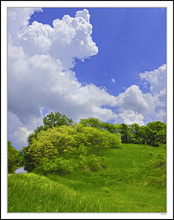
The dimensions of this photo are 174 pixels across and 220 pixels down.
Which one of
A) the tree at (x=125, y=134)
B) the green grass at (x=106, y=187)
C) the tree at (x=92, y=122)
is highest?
the tree at (x=92, y=122)

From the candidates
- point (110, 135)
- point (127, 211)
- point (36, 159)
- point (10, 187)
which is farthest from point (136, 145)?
point (10, 187)

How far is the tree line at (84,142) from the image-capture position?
8.59 metres

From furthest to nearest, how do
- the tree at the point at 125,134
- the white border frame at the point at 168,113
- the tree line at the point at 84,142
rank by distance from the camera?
the tree at the point at 125,134 → the tree line at the point at 84,142 → the white border frame at the point at 168,113

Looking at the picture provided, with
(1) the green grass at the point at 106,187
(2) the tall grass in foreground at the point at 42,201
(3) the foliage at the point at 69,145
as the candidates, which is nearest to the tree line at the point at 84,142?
(3) the foliage at the point at 69,145

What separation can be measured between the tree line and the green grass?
535 millimetres

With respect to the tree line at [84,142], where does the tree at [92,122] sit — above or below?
above

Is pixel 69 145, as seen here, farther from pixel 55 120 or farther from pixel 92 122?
pixel 55 120

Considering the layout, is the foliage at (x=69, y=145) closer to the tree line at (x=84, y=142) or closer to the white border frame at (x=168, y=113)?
the tree line at (x=84, y=142)

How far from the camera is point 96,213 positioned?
3008 mm

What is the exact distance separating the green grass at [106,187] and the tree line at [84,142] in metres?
0.54

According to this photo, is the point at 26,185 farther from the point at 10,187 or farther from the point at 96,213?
the point at 96,213

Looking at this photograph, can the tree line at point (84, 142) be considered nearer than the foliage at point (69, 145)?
Yes

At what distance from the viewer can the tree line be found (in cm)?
859

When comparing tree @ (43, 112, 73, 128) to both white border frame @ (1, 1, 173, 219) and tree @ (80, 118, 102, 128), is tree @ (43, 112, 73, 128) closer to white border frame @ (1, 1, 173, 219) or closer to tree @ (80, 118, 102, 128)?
tree @ (80, 118, 102, 128)
